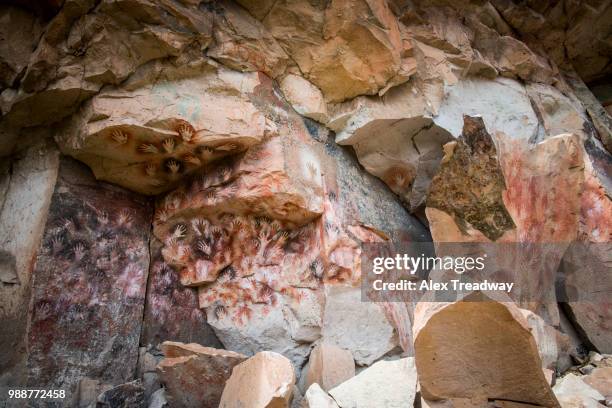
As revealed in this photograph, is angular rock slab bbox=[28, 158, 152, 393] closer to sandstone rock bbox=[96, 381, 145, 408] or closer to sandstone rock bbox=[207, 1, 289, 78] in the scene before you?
Answer: sandstone rock bbox=[96, 381, 145, 408]

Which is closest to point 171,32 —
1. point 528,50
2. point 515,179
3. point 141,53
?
point 141,53

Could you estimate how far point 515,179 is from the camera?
11.8 ft

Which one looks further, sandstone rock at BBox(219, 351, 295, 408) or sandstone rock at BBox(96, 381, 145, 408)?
sandstone rock at BBox(96, 381, 145, 408)

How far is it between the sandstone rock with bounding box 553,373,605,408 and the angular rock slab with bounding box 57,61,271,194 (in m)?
2.56

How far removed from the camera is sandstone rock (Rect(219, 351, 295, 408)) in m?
2.50

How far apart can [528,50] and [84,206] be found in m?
4.58

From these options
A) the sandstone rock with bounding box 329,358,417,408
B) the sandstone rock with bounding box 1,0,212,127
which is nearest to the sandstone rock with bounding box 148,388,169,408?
the sandstone rock with bounding box 329,358,417,408

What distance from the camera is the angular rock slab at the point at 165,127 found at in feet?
11.5

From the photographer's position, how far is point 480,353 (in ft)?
6.58

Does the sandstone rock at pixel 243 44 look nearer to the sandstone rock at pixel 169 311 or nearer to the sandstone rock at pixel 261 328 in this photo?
the sandstone rock at pixel 169 311

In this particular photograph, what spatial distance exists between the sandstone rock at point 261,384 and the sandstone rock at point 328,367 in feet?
1.61

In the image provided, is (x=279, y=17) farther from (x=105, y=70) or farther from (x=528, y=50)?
(x=528, y=50)

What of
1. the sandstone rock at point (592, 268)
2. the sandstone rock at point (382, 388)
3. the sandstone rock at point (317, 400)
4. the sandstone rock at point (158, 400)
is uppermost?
the sandstone rock at point (592, 268)

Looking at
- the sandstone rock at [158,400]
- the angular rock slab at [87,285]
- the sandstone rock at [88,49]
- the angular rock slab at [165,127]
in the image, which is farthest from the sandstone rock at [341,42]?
the sandstone rock at [158,400]
